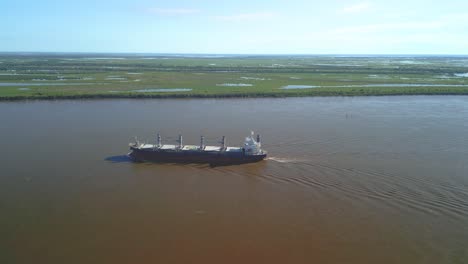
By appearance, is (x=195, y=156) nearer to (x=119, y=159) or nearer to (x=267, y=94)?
(x=119, y=159)

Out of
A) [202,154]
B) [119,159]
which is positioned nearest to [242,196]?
[202,154]

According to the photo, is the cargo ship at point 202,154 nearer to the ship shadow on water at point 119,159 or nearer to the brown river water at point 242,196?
the ship shadow on water at point 119,159

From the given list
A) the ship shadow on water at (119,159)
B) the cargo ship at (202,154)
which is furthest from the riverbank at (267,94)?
the cargo ship at (202,154)

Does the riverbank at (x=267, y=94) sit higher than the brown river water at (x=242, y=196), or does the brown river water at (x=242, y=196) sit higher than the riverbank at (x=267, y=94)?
the riverbank at (x=267, y=94)

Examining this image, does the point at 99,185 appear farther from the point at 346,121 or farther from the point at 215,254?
the point at 346,121

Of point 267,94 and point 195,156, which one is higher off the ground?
point 267,94

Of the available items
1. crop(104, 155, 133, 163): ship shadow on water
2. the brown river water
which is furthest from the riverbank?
crop(104, 155, 133, 163): ship shadow on water

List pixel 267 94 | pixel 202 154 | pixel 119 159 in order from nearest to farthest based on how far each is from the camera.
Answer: pixel 202 154 < pixel 119 159 < pixel 267 94

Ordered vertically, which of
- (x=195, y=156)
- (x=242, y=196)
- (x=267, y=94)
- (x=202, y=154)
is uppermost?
(x=267, y=94)
